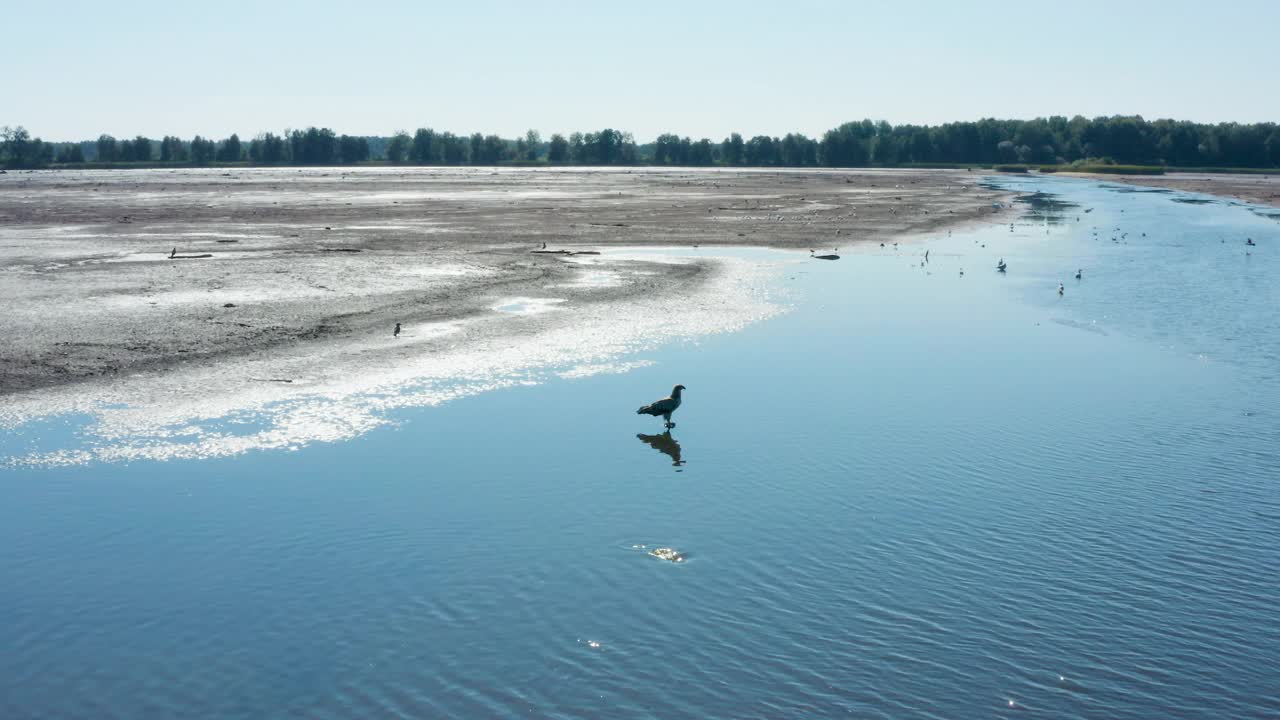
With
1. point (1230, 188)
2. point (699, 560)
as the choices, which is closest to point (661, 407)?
point (699, 560)

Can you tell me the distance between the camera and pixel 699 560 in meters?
12.7

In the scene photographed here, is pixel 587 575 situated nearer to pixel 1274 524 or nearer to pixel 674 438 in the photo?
pixel 674 438

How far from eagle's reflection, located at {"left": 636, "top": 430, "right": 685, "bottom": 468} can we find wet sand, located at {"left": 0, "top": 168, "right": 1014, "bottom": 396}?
829 cm

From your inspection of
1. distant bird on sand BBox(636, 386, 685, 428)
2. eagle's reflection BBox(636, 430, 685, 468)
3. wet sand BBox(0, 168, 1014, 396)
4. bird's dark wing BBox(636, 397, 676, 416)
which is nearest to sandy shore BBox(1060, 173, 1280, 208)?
wet sand BBox(0, 168, 1014, 396)

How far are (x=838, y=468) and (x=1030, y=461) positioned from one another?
3.33 metres

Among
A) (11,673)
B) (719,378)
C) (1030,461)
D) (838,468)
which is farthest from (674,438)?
(11,673)

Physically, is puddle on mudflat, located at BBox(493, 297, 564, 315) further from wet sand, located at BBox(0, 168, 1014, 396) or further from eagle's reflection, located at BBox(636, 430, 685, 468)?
eagle's reflection, located at BBox(636, 430, 685, 468)

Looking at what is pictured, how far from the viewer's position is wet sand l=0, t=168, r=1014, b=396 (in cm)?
2439

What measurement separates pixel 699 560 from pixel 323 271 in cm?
2796

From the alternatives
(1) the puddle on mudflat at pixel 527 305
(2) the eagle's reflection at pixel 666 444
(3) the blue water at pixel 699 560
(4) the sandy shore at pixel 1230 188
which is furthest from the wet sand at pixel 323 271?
(4) the sandy shore at pixel 1230 188

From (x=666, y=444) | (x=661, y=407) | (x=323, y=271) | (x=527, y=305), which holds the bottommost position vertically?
(x=666, y=444)

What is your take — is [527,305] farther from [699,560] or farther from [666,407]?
[699,560]

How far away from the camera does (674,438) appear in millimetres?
17969

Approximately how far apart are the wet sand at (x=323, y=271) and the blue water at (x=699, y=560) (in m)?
7.42
